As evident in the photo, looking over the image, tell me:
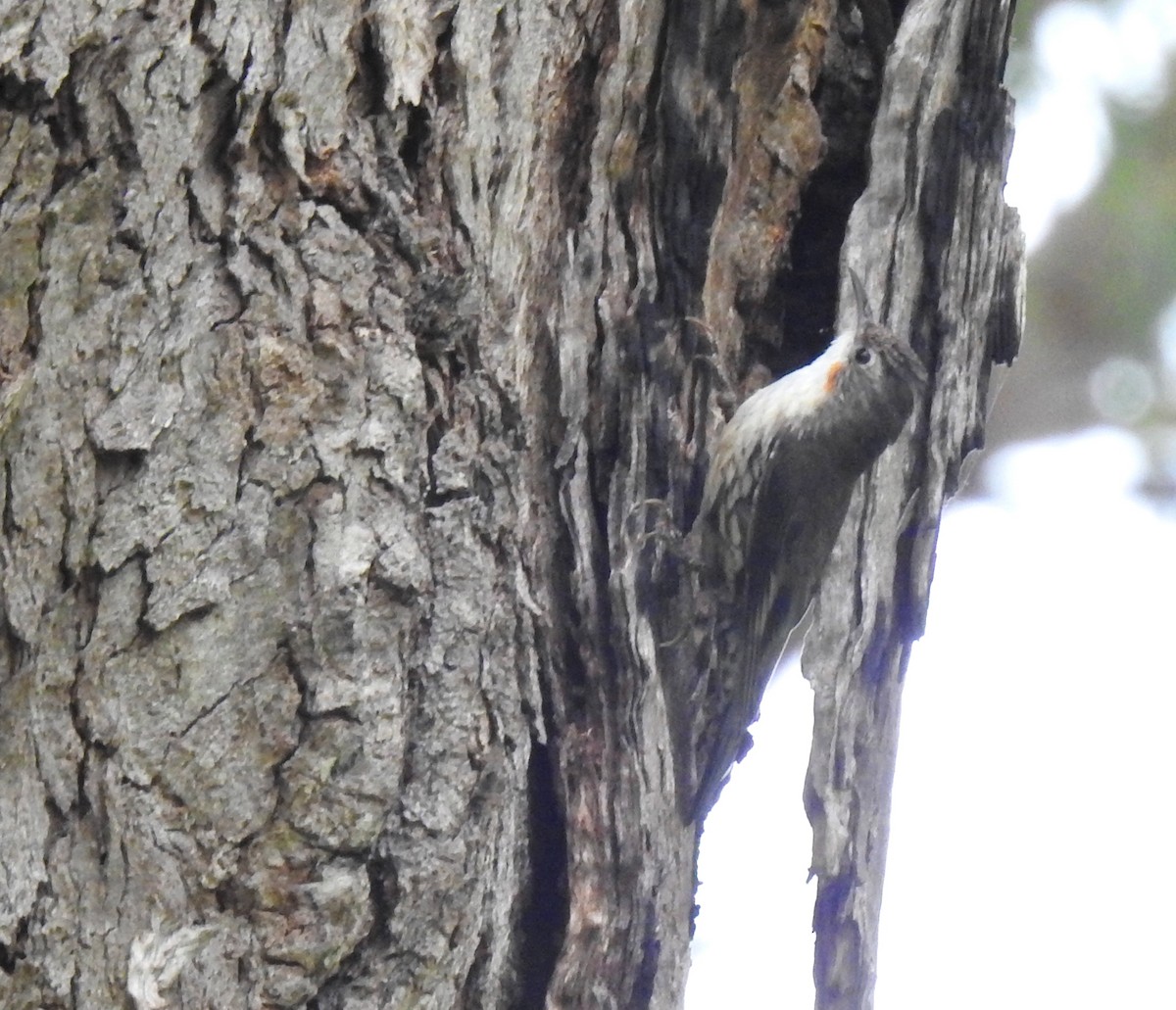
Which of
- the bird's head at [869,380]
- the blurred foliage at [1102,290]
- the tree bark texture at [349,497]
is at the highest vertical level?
the blurred foliage at [1102,290]

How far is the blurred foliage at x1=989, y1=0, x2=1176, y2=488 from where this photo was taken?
629 cm

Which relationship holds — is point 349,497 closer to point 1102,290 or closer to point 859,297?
point 859,297

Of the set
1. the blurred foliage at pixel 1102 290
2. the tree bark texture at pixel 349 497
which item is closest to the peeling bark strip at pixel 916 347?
the tree bark texture at pixel 349 497

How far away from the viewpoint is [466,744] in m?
1.90

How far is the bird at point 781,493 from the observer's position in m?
2.65

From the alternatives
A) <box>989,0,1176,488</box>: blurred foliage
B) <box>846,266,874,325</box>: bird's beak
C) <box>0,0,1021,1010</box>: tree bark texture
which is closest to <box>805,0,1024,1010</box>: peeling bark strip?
<box>846,266,874,325</box>: bird's beak

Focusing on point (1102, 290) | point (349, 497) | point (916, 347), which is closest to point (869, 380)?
point (916, 347)

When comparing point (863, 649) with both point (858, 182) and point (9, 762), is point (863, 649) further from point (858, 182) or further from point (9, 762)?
point (9, 762)

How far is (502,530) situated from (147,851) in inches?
24.0

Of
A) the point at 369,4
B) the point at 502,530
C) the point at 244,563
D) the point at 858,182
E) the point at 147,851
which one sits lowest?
the point at 147,851

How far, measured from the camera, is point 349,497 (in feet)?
6.22

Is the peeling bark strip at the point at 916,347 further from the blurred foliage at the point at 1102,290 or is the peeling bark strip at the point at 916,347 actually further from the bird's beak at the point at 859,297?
the blurred foliage at the point at 1102,290

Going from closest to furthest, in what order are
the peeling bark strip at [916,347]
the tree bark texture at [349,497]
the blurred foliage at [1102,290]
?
the tree bark texture at [349,497] → the peeling bark strip at [916,347] → the blurred foliage at [1102,290]

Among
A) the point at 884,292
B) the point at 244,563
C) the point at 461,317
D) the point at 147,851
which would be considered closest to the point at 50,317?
the point at 244,563
